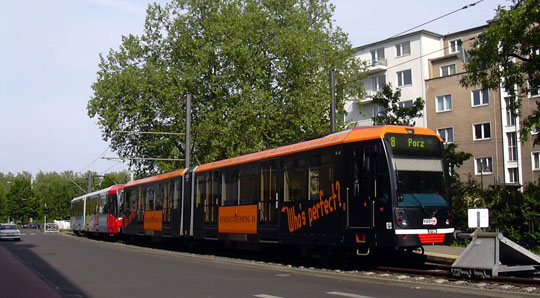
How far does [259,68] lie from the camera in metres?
33.0

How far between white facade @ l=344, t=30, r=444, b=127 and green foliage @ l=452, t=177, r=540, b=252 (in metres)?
28.3

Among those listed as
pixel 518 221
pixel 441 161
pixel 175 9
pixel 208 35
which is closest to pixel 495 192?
pixel 518 221

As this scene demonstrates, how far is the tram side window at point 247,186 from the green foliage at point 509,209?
281 inches

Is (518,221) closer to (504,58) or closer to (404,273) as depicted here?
(504,58)

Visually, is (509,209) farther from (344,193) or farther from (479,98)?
(479,98)

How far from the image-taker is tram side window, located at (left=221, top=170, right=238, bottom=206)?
18.5 m

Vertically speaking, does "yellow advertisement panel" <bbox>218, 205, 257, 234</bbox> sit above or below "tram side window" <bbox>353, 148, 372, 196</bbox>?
below

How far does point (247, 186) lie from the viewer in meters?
17.8

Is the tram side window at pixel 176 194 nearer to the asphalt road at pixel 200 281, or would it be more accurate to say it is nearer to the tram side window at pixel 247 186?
the tram side window at pixel 247 186

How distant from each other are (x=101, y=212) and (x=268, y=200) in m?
24.4

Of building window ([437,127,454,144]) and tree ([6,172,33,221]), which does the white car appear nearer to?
building window ([437,127,454,144])

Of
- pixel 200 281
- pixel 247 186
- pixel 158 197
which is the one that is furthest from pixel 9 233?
pixel 200 281

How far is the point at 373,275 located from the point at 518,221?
25.4ft

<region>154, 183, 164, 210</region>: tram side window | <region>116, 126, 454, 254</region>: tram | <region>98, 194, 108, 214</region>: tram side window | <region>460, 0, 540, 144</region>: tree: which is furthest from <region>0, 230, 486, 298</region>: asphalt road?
<region>98, 194, 108, 214</region>: tram side window
